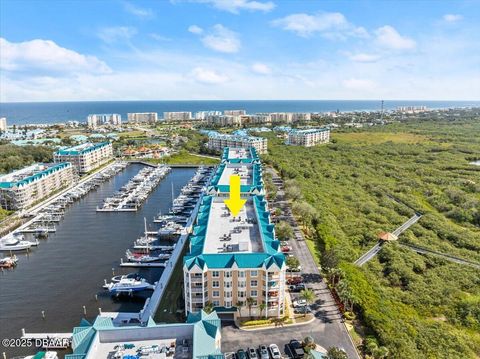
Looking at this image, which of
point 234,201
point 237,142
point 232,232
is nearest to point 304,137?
point 237,142

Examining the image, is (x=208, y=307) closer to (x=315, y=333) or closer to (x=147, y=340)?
(x=315, y=333)

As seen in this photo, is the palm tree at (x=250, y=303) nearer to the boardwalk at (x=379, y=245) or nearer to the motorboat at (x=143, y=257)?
the boardwalk at (x=379, y=245)

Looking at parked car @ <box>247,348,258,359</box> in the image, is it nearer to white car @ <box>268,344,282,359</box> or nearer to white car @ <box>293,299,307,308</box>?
white car @ <box>268,344,282,359</box>

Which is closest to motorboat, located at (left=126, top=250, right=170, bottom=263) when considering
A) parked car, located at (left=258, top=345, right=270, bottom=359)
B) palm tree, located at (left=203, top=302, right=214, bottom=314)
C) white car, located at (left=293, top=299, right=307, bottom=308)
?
palm tree, located at (left=203, top=302, right=214, bottom=314)

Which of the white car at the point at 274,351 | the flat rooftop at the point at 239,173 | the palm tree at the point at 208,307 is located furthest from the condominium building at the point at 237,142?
the white car at the point at 274,351

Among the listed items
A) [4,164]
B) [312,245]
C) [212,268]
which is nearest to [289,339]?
[212,268]

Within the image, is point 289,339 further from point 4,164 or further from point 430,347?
point 4,164
